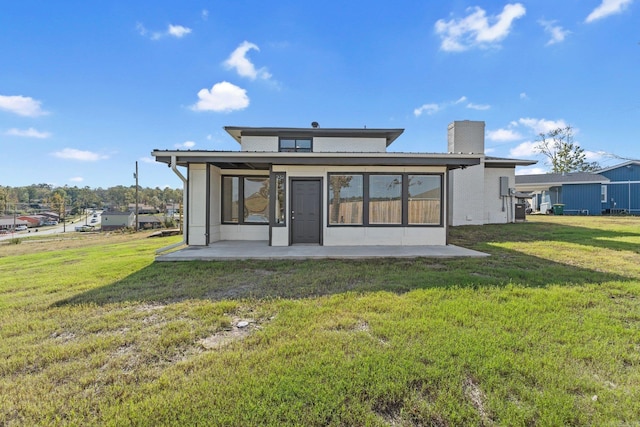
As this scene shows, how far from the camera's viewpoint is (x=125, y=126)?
24.0m

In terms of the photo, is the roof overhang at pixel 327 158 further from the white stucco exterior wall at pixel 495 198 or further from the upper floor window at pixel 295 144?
the white stucco exterior wall at pixel 495 198

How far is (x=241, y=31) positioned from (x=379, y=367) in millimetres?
13839

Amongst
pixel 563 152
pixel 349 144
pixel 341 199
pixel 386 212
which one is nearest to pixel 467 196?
pixel 349 144

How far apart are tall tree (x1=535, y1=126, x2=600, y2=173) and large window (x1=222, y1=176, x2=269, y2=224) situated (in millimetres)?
38933

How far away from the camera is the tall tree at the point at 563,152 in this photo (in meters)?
34.5

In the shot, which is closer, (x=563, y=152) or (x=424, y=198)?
(x=424, y=198)

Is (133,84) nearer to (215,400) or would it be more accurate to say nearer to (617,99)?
(215,400)

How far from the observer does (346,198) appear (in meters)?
8.44

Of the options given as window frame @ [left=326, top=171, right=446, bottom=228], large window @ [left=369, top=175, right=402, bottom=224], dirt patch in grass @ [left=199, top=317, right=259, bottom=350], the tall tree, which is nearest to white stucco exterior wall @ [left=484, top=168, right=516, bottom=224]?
window frame @ [left=326, top=171, right=446, bottom=228]

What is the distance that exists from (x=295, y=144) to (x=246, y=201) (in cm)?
400

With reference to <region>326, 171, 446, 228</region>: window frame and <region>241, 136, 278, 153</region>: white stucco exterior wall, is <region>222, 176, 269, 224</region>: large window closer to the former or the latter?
<region>326, 171, 446, 228</region>: window frame

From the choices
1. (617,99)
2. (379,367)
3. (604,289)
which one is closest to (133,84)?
(379,367)

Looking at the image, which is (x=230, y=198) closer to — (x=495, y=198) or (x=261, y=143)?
(x=261, y=143)

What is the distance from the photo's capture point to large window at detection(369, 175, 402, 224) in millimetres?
8375
